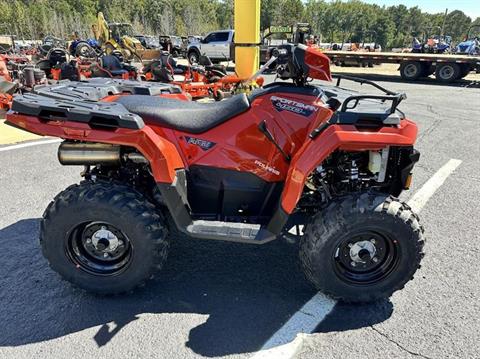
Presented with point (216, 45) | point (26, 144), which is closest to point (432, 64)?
point (216, 45)

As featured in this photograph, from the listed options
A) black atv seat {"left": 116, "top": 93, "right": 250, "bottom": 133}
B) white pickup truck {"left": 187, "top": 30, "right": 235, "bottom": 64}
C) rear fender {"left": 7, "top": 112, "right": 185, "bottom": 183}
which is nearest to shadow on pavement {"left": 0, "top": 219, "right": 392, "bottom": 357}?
rear fender {"left": 7, "top": 112, "right": 185, "bottom": 183}

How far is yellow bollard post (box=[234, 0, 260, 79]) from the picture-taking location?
10.0 metres

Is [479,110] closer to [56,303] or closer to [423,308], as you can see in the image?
[423,308]

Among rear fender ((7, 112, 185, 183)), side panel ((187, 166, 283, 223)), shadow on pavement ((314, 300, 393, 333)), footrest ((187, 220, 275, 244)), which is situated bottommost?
shadow on pavement ((314, 300, 393, 333))

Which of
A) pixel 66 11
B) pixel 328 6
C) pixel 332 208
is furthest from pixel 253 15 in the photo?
pixel 328 6

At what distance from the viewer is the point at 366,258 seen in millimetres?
2744

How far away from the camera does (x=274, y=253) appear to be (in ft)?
11.2

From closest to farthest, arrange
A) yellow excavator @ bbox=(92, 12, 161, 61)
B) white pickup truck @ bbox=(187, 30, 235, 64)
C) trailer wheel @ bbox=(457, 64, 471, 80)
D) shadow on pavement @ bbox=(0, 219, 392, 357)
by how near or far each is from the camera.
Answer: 1. shadow on pavement @ bbox=(0, 219, 392, 357)
2. trailer wheel @ bbox=(457, 64, 471, 80)
3. yellow excavator @ bbox=(92, 12, 161, 61)
4. white pickup truck @ bbox=(187, 30, 235, 64)

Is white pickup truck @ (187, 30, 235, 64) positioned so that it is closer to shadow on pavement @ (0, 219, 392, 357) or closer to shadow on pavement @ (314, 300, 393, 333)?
shadow on pavement @ (0, 219, 392, 357)

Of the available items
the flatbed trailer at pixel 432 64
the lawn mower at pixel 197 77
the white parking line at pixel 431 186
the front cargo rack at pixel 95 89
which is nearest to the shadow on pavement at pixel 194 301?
the front cargo rack at pixel 95 89

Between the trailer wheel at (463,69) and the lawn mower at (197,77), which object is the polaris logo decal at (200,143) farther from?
the trailer wheel at (463,69)

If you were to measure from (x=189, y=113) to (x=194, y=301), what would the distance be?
4.54ft

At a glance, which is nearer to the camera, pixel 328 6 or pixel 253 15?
pixel 253 15

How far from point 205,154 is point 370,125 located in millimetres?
1169
